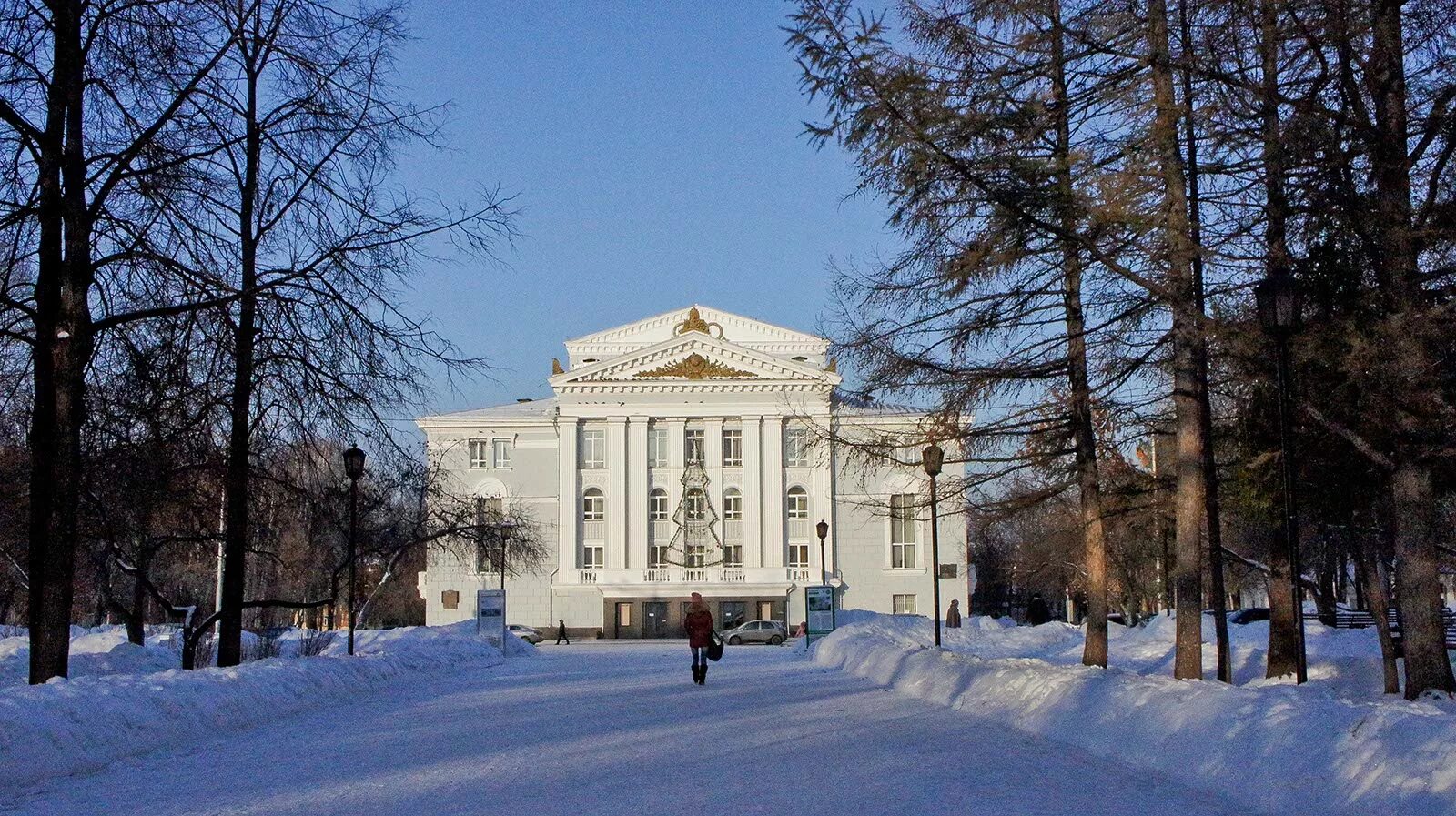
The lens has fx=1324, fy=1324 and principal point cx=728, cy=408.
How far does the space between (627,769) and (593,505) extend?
2543 inches

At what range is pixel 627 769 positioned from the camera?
1020cm

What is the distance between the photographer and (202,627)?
22906 mm

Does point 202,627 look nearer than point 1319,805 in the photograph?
No

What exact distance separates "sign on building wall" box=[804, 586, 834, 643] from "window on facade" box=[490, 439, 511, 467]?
3621 centimetres

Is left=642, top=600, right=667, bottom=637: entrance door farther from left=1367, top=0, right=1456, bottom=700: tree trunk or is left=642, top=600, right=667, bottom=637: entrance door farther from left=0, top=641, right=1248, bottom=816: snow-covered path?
left=1367, top=0, right=1456, bottom=700: tree trunk

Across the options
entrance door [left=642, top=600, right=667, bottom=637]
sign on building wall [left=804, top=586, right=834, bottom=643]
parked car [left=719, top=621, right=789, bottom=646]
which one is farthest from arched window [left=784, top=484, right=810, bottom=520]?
sign on building wall [left=804, top=586, right=834, bottom=643]

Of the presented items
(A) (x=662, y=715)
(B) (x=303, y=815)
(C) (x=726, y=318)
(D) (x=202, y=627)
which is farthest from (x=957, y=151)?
(C) (x=726, y=318)

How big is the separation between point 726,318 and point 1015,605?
47080mm

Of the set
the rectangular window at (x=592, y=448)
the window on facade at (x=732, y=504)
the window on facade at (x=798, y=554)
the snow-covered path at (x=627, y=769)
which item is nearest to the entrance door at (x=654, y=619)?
the window on facade at (x=732, y=504)

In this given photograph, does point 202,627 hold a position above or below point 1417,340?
below

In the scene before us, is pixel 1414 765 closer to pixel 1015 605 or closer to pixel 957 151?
pixel 957 151

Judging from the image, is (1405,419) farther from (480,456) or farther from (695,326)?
(480,456)

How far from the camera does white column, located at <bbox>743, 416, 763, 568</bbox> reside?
73062mm

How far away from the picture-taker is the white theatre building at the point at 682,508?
72.1m
